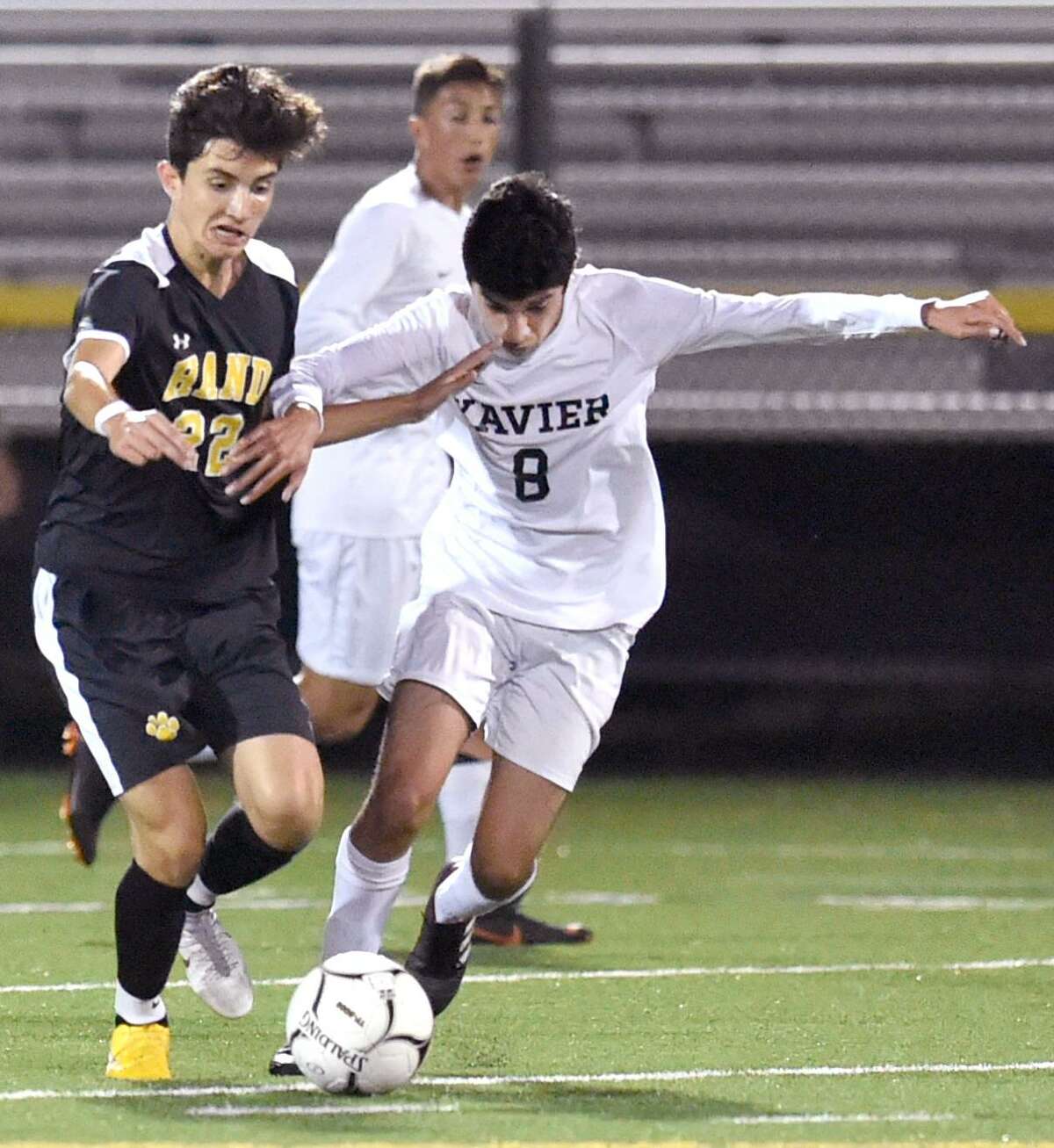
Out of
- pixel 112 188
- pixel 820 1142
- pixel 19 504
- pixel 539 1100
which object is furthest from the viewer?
pixel 112 188

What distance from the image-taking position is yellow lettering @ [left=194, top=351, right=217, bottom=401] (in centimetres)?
495

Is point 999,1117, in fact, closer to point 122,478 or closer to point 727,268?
point 122,478

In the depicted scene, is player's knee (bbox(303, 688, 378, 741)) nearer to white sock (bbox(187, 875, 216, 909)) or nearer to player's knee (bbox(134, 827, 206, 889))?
white sock (bbox(187, 875, 216, 909))

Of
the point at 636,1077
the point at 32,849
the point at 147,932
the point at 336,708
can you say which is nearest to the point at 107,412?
the point at 147,932

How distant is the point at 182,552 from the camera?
499 cm

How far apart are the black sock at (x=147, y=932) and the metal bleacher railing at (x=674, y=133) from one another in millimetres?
6581

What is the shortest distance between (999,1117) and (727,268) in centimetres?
740

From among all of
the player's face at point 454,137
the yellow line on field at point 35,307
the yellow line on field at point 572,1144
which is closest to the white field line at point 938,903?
the player's face at point 454,137

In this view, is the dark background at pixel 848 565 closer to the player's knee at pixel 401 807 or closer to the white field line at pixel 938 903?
the white field line at pixel 938 903

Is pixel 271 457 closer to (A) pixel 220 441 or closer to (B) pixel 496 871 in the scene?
(A) pixel 220 441

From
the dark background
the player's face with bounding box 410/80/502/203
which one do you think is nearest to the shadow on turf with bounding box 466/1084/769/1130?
the player's face with bounding box 410/80/502/203

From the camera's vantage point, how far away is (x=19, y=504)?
11133 millimetres

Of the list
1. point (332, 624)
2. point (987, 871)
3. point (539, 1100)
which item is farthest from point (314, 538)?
point (539, 1100)

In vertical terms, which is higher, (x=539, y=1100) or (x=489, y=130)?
(x=489, y=130)
